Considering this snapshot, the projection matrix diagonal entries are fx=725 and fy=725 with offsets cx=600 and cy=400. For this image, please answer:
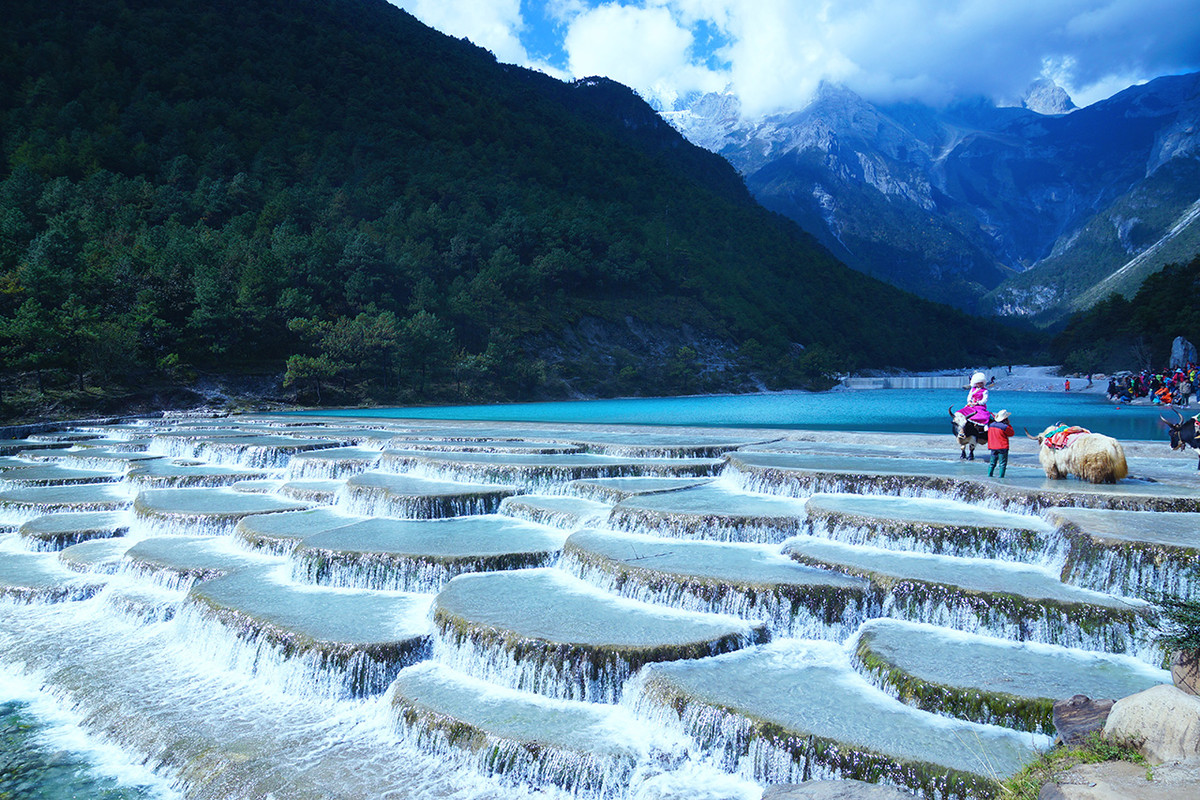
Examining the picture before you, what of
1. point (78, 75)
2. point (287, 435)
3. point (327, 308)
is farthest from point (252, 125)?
point (287, 435)

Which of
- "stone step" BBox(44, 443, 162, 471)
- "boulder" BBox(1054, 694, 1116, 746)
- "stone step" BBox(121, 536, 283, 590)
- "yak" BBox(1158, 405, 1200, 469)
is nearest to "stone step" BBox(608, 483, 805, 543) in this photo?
"boulder" BBox(1054, 694, 1116, 746)

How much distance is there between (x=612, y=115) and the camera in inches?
6821

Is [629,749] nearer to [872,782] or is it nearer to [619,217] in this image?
[872,782]

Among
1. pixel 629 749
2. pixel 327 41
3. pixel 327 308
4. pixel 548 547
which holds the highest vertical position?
pixel 327 41

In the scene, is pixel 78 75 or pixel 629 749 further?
pixel 78 75

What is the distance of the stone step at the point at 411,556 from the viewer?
9.80 meters

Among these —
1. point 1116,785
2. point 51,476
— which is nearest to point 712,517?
point 1116,785

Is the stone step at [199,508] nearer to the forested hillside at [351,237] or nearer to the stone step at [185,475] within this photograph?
the stone step at [185,475]

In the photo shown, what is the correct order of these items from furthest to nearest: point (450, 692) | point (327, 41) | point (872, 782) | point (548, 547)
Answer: point (327, 41), point (548, 547), point (450, 692), point (872, 782)

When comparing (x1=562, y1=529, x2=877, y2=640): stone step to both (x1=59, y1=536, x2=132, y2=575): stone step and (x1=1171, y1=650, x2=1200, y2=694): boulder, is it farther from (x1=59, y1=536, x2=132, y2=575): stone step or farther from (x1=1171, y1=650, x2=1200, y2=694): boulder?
(x1=59, y1=536, x2=132, y2=575): stone step

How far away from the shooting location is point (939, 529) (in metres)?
9.27

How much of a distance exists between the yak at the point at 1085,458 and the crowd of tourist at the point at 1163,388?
87.5ft

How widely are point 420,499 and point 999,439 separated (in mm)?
9911

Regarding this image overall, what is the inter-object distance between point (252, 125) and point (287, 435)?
75.2m
